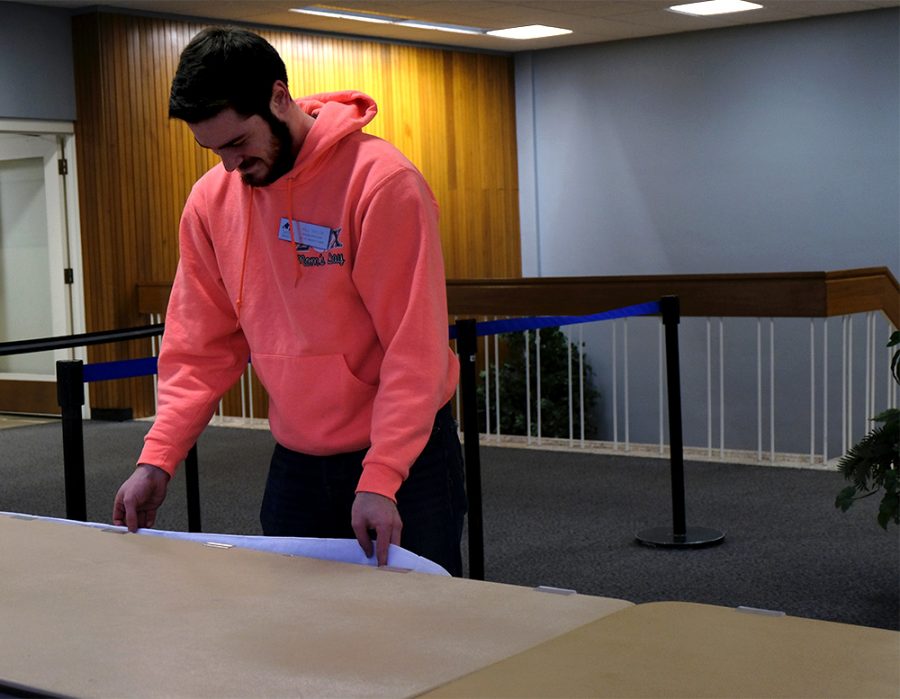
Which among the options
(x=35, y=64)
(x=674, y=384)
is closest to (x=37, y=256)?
(x=35, y=64)

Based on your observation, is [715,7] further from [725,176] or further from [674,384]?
[674,384]

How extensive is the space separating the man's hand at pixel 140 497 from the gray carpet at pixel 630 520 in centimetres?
220

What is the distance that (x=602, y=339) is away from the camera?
34.9ft

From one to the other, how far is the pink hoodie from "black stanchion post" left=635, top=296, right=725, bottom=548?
8.15 feet

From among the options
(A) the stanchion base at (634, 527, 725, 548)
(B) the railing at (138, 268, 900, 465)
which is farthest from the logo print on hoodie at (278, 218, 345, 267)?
(B) the railing at (138, 268, 900, 465)

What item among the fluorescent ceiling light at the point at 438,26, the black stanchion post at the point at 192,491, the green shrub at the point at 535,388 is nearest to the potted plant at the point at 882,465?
the black stanchion post at the point at 192,491

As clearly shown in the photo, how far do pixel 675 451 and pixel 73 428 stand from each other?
237 centimetres

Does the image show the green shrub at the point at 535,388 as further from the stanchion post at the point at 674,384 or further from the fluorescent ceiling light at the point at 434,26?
the stanchion post at the point at 674,384

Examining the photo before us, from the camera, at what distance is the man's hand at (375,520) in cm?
170

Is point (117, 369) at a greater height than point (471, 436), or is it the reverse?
point (117, 369)

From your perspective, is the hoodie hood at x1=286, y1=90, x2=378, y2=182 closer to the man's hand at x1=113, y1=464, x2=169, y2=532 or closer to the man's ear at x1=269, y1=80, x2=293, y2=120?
the man's ear at x1=269, y1=80, x2=293, y2=120

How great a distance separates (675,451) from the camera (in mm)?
4469

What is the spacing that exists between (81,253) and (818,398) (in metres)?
5.34

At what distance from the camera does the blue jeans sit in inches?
77.1
